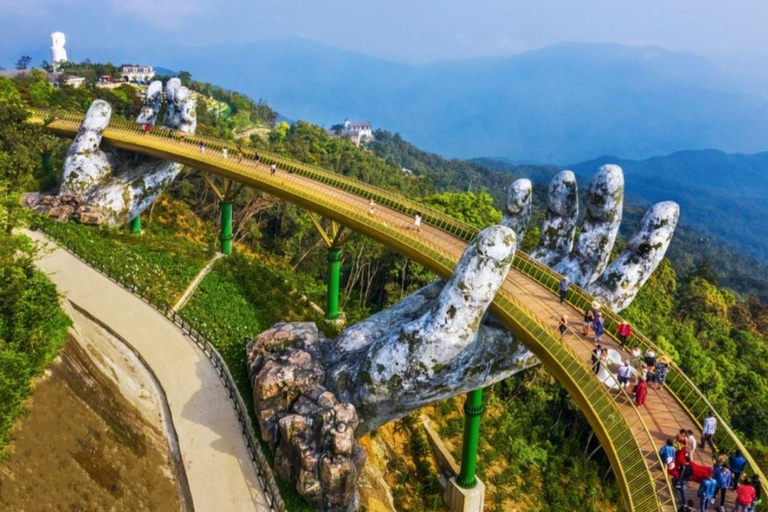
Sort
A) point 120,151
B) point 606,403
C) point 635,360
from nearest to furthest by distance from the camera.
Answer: point 606,403
point 635,360
point 120,151

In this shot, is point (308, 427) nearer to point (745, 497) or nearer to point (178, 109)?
point (745, 497)

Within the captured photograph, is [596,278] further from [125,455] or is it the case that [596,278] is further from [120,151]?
[120,151]

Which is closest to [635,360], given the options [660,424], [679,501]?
[660,424]

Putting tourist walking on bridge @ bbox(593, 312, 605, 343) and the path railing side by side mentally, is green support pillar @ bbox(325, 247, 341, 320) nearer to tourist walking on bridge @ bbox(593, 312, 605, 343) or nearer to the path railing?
the path railing

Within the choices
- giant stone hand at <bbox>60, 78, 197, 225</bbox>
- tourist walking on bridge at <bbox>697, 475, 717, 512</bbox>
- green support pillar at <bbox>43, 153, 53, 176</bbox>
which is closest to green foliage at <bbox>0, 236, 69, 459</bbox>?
giant stone hand at <bbox>60, 78, 197, 225</bbox>

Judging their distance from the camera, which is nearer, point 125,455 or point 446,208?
point 125,455

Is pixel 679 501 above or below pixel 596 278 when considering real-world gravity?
below
